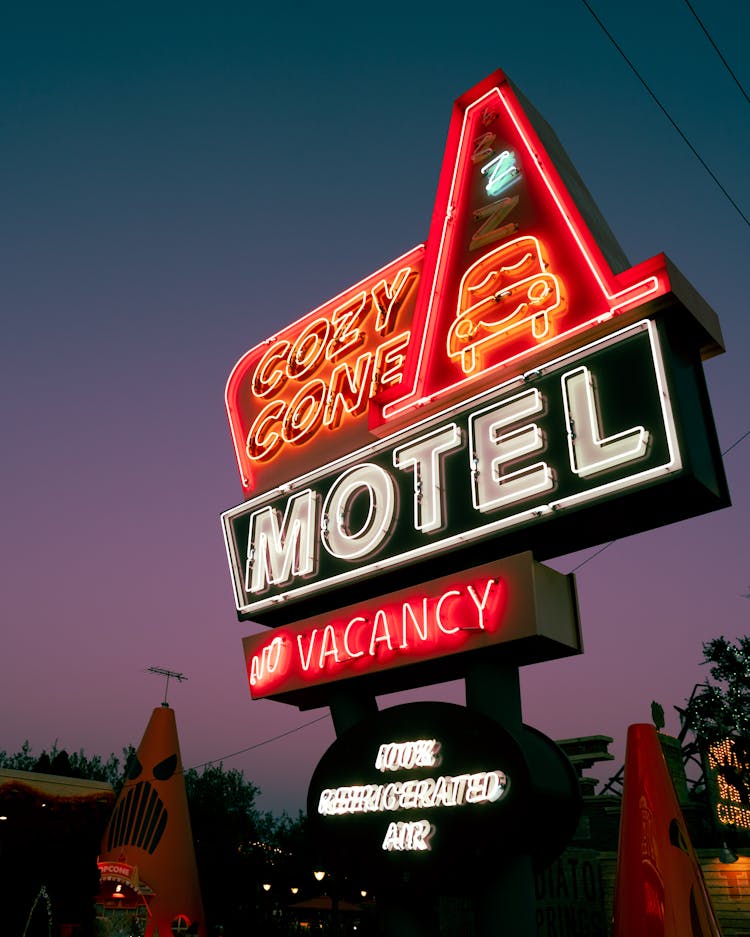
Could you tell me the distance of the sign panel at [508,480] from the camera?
23.2 feet

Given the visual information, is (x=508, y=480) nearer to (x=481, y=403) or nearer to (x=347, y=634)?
(x=481, y=403)

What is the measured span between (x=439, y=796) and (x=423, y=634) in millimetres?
1520

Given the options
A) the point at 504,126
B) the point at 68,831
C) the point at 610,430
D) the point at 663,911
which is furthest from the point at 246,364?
the point at 68,831

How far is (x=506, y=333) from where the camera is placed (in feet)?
29.1

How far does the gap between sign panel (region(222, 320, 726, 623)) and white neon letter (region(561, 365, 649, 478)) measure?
0.01 metres

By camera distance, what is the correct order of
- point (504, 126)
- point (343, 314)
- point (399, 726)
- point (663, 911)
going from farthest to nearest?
point (343, 314), point (504, 126), point (399, 726), point (663, 911)

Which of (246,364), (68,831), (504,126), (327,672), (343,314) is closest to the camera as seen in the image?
(327,672)

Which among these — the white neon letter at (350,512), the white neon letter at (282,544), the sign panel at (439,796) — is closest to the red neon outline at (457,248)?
the white neon letter at (350,512)

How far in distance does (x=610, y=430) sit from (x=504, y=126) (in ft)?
16.7

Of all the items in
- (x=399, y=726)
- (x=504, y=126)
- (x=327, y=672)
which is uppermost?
(x=504, y=126)

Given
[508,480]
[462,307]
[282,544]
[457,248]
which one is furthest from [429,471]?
[457,248]

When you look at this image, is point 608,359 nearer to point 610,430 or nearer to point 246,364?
point 610,430

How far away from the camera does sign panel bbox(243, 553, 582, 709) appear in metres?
7.32

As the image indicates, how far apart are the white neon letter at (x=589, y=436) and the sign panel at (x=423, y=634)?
1.07m
